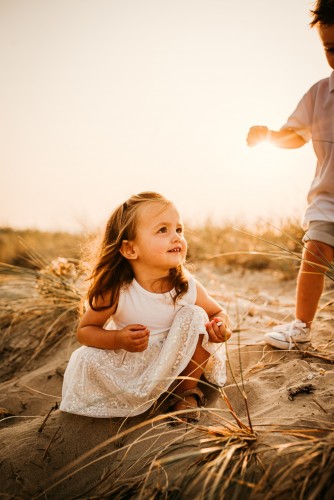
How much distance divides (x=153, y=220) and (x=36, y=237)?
730cm

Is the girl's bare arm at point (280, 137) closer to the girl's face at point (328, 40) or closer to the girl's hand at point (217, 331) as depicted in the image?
the girl's face at point (328, 40)

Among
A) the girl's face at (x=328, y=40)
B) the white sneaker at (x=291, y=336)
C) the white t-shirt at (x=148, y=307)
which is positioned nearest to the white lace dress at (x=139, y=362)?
the white t-shirt at (x=148, y=307)

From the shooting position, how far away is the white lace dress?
6.29 feet

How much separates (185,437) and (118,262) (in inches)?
38.2

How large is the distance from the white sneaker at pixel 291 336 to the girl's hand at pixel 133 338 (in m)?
0.88

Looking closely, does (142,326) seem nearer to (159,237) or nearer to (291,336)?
(159,237)

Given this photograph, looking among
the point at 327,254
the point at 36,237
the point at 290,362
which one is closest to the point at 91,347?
the point at 290,362

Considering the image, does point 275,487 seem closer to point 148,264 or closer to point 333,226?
point 148,264

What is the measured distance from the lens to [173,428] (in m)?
1.66

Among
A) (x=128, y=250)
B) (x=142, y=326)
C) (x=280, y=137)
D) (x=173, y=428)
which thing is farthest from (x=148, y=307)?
(x=280, y=137)

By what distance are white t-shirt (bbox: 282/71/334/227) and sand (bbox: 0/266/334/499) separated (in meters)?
0.81

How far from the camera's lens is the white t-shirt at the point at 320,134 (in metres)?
2.16

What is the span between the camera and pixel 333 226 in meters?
2.14

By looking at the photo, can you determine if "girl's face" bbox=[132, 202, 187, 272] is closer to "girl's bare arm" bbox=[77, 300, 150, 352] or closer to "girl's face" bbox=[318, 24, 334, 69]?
"girl's bare arm" bbox=[77, 300, 150, 352]
